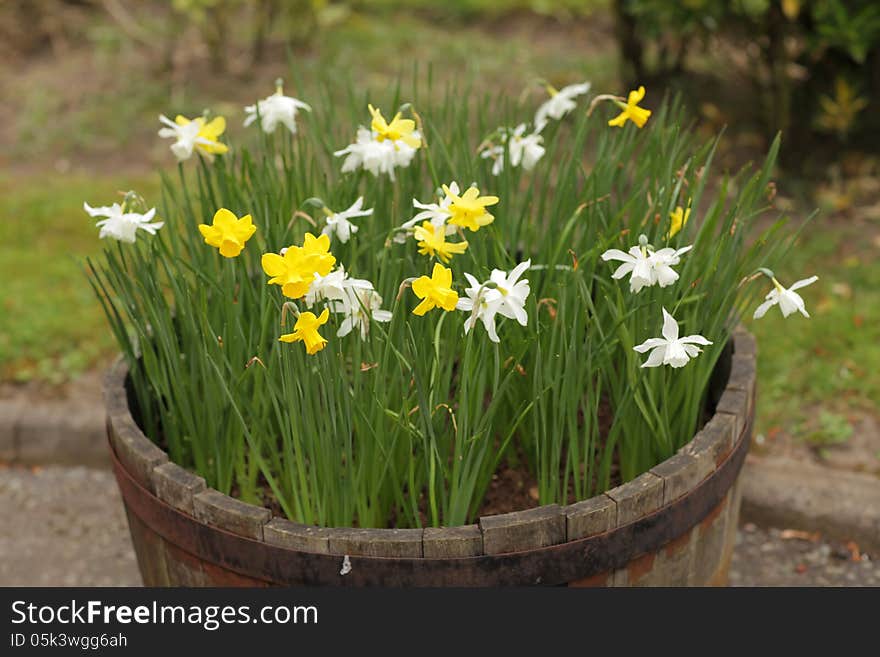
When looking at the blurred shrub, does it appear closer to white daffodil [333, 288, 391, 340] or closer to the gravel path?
the gravel path

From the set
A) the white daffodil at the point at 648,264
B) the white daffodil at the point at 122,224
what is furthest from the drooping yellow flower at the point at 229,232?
the white daffodil at the point at 648,264

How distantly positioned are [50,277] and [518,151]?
6.67ft

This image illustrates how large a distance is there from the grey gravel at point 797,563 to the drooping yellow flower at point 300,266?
1.47 m

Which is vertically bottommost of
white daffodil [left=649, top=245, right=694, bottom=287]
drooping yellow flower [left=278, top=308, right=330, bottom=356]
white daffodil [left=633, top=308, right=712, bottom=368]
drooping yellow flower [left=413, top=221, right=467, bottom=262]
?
white daffodil [left=633, top=308, right=712, bottom=368]

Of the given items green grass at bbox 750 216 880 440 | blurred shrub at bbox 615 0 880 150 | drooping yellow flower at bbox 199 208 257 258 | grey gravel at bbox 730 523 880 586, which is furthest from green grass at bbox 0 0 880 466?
drooping yellow flower at bbox 199 208 257 258

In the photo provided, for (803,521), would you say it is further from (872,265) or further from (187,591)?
(187,591)

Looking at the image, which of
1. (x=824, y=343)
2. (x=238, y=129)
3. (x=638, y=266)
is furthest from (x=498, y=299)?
(x=238, y=129)

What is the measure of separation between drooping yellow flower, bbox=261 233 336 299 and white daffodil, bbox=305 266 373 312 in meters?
0.01

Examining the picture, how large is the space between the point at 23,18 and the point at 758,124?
361 cm

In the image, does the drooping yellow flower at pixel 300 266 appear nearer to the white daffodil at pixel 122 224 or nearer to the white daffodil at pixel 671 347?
the white daffodil at pixel 122 224

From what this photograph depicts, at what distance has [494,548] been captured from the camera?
5.32 feet

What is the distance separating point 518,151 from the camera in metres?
2.07

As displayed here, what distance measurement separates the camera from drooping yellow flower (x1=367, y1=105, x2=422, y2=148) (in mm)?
1795

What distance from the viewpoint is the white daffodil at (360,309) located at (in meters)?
1.62
